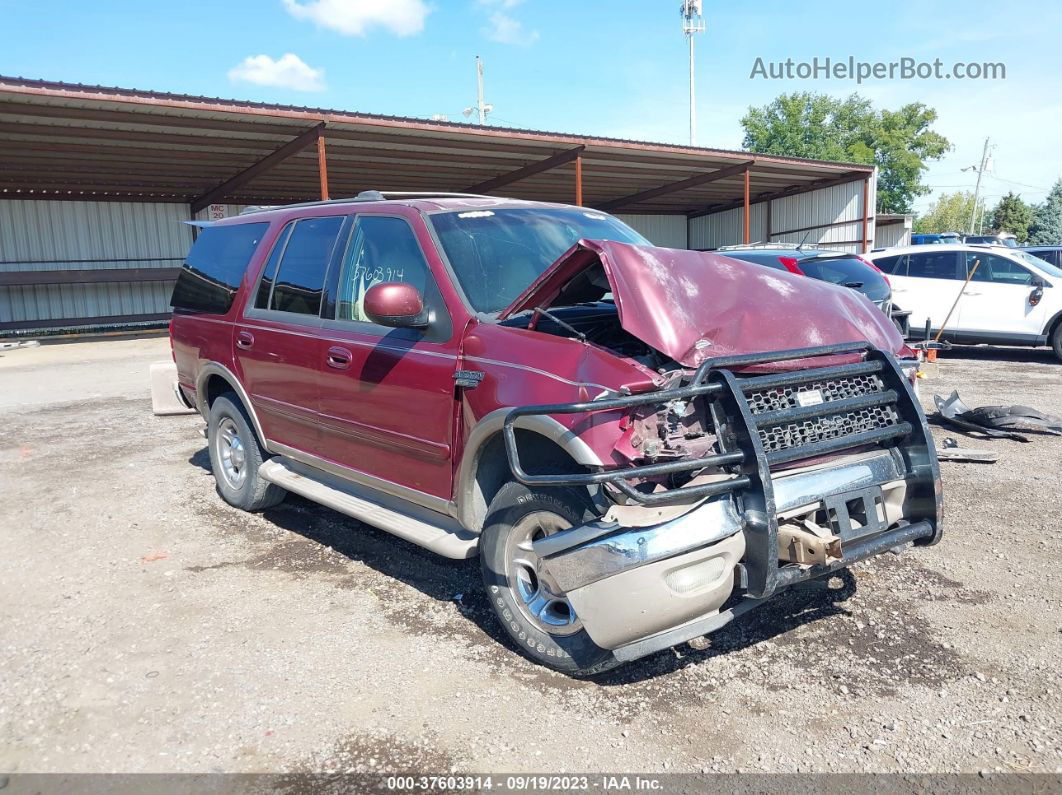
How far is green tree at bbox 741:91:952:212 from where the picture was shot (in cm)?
5994

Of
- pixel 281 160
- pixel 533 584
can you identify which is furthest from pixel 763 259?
pixel 281 160

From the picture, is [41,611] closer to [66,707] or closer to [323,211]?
[66,707]

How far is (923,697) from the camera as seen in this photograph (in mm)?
3080

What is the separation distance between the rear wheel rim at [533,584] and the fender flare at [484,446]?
0.29 metres

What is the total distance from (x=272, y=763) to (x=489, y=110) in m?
51.6

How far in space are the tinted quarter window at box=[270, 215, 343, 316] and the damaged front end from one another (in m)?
2.05

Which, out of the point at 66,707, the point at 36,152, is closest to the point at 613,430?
the point at 66,707

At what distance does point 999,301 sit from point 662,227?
2376 cm

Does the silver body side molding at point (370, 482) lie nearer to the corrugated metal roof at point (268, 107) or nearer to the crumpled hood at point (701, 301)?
the crumpled hood at point (701, 301)

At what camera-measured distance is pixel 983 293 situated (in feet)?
39.7

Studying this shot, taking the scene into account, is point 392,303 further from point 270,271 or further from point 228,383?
point 228,383

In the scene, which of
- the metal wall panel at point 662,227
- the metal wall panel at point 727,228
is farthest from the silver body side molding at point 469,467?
the metal wall panel at point 662,227

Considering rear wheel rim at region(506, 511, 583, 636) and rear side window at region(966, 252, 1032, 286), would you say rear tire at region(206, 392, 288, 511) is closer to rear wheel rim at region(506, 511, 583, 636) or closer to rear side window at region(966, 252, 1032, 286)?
rear wheel rim at region(506, 511, 583, 636)

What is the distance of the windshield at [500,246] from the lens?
152 inches
